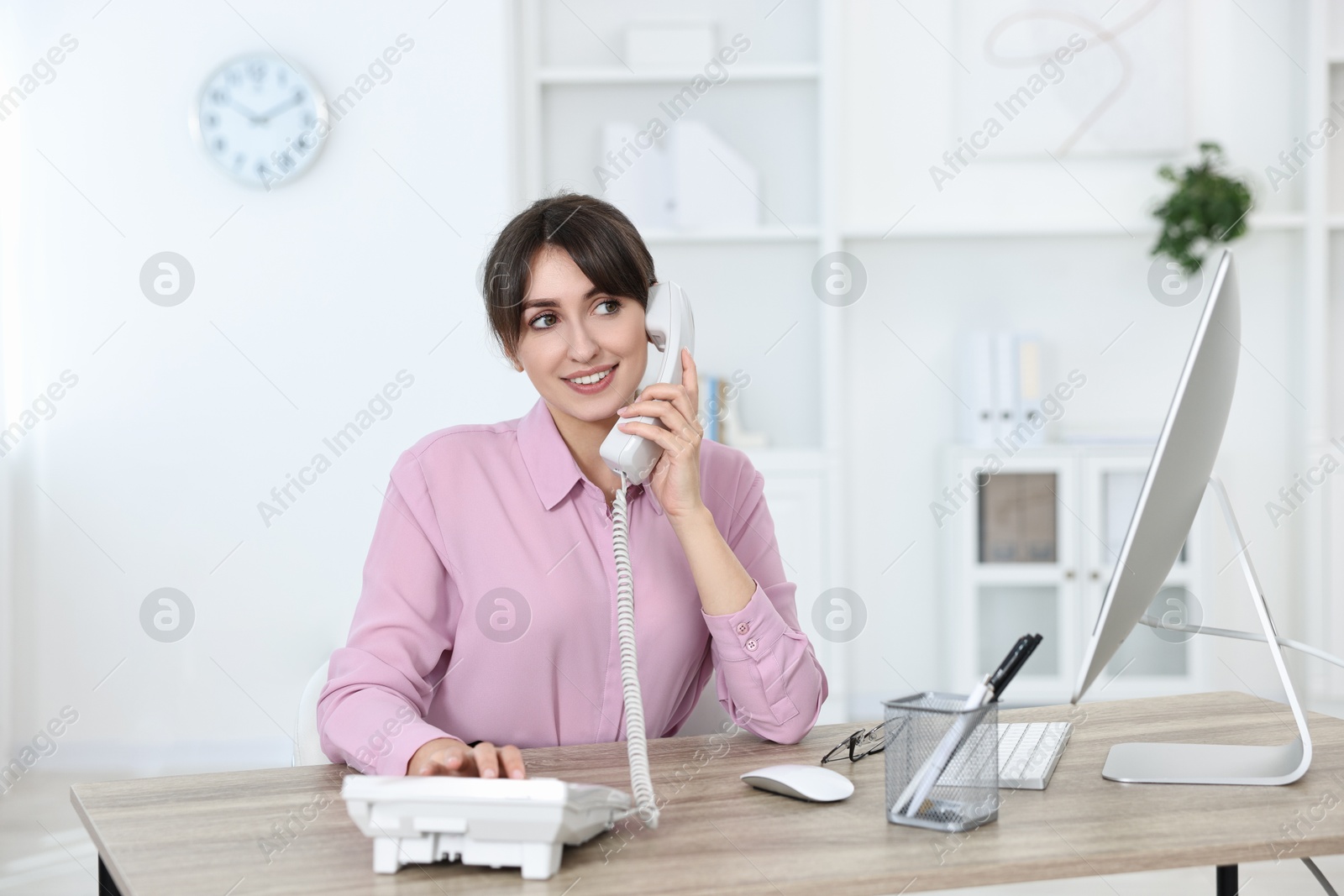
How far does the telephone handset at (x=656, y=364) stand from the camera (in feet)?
4.35

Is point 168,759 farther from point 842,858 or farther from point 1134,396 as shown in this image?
point 1134,396

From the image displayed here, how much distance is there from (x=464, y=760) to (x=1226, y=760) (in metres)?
0.79

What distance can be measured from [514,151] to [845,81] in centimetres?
118

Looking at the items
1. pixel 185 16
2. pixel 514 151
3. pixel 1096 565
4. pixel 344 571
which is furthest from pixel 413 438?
pixel 1096 565

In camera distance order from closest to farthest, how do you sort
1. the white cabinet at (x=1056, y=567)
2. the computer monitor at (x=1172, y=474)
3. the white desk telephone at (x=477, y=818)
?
the white desk telephone at (x=477, y=818) → the computer monitor at (x=1172, y=474) → the white cabinet at (x=1056, y=567)

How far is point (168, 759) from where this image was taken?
331 cm

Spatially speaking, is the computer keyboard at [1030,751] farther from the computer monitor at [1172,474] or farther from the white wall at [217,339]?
the white wall at [217,339]

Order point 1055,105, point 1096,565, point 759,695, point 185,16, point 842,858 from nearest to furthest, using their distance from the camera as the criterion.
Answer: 1. point 842,858
2. point 759,695
3. point 185,16
4. point 1096,565
5. point 1055,105

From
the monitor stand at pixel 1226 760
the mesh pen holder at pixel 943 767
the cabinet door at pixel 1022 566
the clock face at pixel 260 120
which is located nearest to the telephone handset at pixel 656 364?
the mesh pen holder at pixel 943 767

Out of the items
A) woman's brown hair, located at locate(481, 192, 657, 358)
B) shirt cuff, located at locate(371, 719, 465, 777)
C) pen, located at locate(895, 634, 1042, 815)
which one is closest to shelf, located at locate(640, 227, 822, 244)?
woman's brown hair, located at locate(481, 192, 657, 358)

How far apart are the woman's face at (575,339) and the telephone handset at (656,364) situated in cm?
4

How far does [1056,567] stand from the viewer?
3455 mm

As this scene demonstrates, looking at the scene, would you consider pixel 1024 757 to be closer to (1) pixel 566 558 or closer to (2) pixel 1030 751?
(2) pixel 1030 751

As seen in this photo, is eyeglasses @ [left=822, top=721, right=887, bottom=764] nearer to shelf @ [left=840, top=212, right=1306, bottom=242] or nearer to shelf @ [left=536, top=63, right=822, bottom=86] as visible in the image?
shelf @ [left=840, top=212, right=1306, bottom=242]
